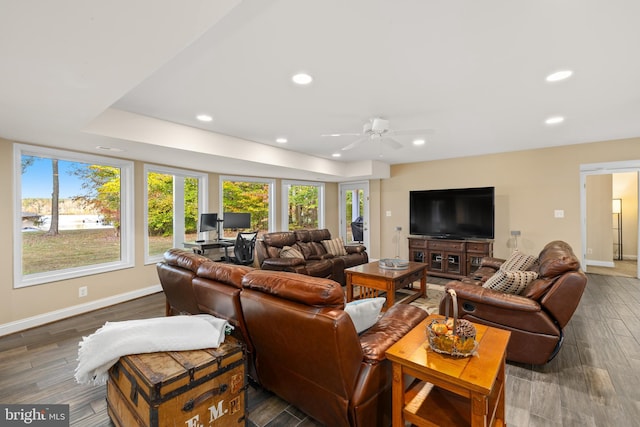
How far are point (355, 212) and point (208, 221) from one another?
12.9ft

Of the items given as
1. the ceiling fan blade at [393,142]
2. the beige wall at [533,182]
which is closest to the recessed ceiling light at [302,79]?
the ceiling fan blade at [393,142]

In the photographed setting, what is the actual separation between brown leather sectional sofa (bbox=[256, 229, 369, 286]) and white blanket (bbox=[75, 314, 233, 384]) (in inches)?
104

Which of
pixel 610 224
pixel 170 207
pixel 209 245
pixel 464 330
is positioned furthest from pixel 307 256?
pixel 610 224

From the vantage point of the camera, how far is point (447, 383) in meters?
1.33

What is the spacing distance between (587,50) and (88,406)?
4390 mm

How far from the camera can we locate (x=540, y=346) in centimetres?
229

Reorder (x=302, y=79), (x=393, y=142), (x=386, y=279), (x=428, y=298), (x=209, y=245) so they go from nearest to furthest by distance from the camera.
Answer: (x=302, y=79), (x=386, y=279), (x=393, y=142), (x=428, y=298), (x=209, y=245)

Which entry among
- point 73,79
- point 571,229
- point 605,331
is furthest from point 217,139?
point 571,229

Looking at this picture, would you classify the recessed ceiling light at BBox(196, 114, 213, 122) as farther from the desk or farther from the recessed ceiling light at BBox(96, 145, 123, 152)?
the desk

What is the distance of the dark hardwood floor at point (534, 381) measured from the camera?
6.06 ft

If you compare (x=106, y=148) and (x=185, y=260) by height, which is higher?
(x=106, y=148)


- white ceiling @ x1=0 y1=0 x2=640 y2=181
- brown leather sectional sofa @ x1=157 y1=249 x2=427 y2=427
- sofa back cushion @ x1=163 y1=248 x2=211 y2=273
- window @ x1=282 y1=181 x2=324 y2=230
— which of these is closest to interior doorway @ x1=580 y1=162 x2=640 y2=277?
white ceiling @ x1=0 y1=0 x2=640 y2=181

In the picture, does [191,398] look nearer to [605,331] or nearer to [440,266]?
[605,331]

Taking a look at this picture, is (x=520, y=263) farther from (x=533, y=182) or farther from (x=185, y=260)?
(x=185, y=260)
